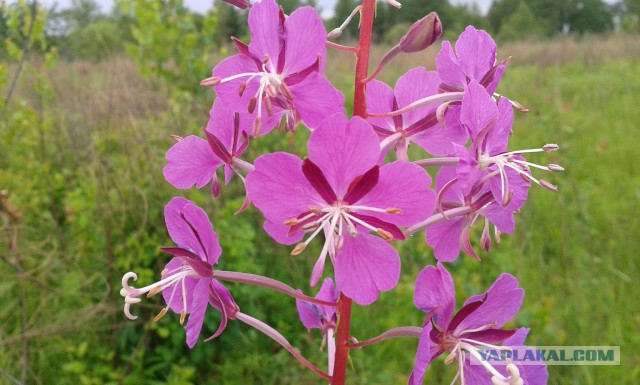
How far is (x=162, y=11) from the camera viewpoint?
15.1ft

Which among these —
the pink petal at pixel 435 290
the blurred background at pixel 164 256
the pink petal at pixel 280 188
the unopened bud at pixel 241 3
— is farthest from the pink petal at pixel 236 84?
the blurred background at pixel 164 256

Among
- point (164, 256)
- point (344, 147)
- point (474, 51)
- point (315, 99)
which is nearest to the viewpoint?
point (344, 147)

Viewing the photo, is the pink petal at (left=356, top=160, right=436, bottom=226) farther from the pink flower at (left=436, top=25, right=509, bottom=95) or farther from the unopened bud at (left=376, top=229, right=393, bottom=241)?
the pink flower at (left=436, top=25, right=509, bottom=95)

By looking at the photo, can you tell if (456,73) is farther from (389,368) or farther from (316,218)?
(389,368)

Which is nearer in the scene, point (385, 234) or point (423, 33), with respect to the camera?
point (385, 234)

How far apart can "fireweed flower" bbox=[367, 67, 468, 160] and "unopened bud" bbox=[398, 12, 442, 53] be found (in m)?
0.13

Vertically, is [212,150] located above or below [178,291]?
above

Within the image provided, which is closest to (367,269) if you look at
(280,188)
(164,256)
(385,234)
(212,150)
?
(385,234)

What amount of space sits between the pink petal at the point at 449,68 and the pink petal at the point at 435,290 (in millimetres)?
373

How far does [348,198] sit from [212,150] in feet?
1.09

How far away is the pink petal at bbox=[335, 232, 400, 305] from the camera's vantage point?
87cm

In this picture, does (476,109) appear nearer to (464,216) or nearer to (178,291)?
(464,216)

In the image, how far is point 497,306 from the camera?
100cm

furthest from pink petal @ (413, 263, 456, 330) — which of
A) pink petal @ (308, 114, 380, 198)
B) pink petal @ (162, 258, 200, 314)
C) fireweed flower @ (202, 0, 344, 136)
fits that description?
pink petal @ (162, 258, 200, 314)
